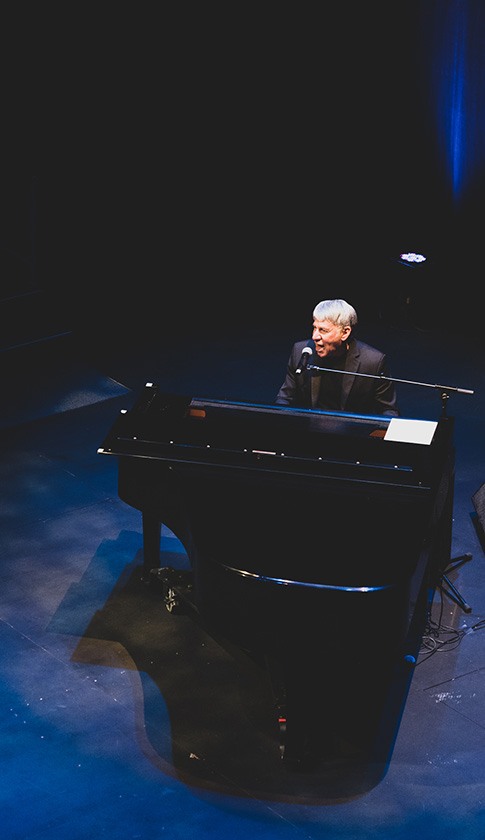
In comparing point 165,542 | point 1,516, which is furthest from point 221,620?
point 1,516

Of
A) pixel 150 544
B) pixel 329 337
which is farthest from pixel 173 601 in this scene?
pixel 329 337

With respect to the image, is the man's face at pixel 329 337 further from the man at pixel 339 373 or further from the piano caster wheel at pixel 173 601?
the piano caster wheel at pixel 173 601

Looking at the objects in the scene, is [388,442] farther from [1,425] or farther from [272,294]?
[272,294]

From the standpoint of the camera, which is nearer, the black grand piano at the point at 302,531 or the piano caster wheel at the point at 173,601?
the black grand piano at the point at 302,531

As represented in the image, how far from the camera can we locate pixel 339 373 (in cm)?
530

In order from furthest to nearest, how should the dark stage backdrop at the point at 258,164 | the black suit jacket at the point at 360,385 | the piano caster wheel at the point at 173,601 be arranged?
the dark stage backdrop at the point at 258,164
the black suit jacket at the point at 360,385
the piano caster wheel at the point at 173,601

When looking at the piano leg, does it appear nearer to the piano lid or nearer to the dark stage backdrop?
the piano lid

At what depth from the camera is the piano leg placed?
5.36 meters

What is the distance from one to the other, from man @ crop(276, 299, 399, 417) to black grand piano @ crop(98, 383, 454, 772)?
433mm

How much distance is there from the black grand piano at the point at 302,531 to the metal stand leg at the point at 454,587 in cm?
26

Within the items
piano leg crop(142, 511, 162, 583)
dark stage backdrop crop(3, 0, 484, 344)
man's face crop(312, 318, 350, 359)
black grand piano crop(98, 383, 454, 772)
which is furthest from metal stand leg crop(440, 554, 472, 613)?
dark stage backdrop crop(3, 0, 484, 344)

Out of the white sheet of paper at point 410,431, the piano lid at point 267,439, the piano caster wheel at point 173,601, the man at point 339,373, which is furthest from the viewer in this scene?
the man at point 339,373

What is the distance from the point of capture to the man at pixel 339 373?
5289 mm

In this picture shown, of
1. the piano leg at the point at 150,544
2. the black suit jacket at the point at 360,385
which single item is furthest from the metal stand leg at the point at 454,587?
the piano leg at the point at 150,544
